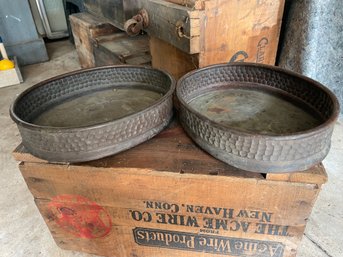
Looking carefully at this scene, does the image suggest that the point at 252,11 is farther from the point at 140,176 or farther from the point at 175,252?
the point at 175,252

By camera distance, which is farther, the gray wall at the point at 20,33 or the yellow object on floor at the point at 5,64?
the gray wall at the point at 20,33

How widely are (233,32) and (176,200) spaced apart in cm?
58

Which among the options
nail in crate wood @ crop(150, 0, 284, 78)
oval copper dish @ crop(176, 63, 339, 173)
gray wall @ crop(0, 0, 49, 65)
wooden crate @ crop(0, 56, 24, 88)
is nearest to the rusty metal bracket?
nail in crate wood @ crop(150, 0, 284, 78)

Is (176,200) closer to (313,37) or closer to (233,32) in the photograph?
(233,32)

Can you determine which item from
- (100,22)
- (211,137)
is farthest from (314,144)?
(100,22)

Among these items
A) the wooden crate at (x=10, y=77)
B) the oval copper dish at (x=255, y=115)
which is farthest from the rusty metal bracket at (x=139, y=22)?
the wooden crate at (x=10, y=77)

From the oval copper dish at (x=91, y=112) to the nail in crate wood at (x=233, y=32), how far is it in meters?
0.19

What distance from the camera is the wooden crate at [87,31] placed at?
72.3 inches

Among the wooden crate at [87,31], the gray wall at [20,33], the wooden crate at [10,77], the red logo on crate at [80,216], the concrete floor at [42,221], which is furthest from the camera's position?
the gray wall at [20,33]

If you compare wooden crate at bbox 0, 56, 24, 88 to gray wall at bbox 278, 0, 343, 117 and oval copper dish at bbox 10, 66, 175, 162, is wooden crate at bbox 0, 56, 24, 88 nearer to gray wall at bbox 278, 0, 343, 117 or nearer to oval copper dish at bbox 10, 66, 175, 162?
oval copper dish at bbox 10, 66, 175, 162

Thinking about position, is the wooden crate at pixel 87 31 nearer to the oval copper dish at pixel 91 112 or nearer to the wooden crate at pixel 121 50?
the wooden crate at pixel 121 50

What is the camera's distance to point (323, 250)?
0.97 meters

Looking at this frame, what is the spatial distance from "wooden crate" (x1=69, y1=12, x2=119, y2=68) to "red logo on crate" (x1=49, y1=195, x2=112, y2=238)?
1259mm

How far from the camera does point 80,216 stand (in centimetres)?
85
